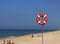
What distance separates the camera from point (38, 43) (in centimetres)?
2436

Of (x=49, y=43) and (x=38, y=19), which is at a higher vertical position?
(x=38, y=19)

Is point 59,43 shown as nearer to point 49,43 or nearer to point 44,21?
point 49,43

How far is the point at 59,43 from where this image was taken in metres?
23.8

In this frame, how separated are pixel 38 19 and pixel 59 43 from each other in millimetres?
10551

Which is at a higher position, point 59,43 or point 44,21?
point 44,21

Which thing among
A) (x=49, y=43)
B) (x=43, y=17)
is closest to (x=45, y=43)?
(x=49, y=43)

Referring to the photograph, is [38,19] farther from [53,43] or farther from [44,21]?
Result: [53,43]

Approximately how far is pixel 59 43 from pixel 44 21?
420 inches

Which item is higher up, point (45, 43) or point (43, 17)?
point (43, 17)

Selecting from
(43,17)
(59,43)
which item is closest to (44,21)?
(43,17)

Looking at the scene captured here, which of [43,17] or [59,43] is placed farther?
[59,43]

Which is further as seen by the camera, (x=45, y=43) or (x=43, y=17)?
(x=45, y=43)

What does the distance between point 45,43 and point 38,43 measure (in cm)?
71

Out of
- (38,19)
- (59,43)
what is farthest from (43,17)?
(59,43)
